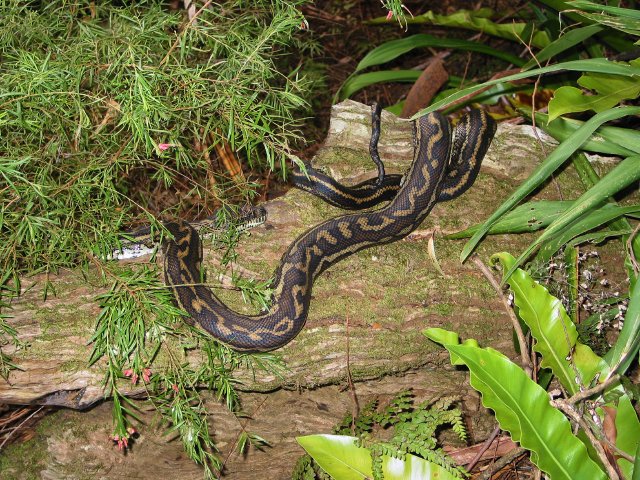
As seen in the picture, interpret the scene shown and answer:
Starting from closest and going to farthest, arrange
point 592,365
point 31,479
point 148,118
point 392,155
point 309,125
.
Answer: point 148,118 < point 592,365 < point 31,479 < point 392,155 < point 309,125

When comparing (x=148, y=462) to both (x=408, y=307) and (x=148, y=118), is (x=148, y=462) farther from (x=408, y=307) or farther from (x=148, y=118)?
(x=148, y=118)

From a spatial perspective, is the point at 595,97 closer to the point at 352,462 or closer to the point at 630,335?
the point at 630,335

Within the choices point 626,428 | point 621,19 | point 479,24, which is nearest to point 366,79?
point 479,24

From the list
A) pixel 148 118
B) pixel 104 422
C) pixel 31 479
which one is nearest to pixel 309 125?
pixel 148 118

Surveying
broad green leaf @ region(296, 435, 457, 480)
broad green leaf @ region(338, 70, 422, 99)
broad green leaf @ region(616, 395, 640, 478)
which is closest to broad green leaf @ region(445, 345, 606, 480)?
broad green leaf @ region(616, 395, 640, 478)

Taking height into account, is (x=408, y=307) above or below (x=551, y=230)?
below

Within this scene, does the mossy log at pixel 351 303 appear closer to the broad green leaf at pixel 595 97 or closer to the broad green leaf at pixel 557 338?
the broad green leaf at pixel 557 338
